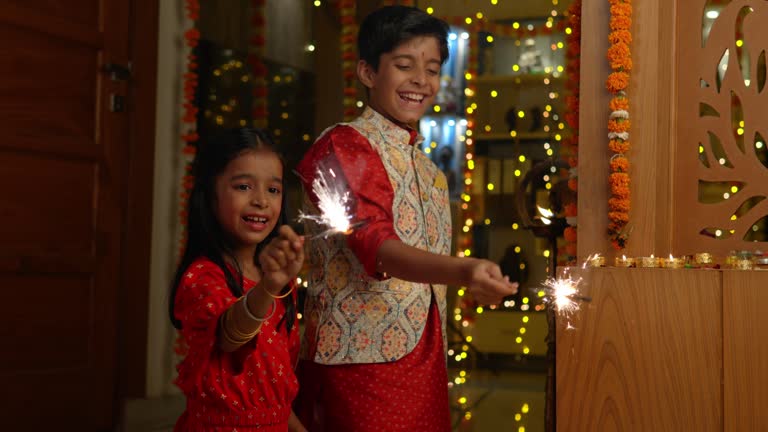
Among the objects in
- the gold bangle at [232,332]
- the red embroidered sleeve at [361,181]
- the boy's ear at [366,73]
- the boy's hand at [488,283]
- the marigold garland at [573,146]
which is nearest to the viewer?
the boy's hand at [488,283]

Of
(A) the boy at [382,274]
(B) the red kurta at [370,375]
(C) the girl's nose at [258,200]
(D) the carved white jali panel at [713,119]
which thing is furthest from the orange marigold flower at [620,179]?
(C) the girl's nose at [258,200]

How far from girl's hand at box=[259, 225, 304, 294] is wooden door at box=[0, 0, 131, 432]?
2.21 metres

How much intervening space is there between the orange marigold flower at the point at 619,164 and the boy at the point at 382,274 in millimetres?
428

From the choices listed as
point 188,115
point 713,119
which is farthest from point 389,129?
point 188,115

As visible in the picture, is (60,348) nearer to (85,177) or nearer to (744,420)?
(85,177)

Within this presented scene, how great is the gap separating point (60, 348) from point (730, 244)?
98.9 inches

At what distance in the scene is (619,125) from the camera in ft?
6.09

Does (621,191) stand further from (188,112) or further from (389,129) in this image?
(188,112)

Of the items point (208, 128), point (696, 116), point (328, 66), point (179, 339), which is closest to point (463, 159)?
point (328, 66)

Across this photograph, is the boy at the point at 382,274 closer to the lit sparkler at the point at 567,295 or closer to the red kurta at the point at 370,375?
the red kurta at the point at 370,375

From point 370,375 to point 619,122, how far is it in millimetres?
802

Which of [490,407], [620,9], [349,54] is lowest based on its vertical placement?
[490,407]

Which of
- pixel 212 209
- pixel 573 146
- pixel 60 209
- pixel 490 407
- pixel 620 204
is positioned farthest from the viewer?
pixel 490 407

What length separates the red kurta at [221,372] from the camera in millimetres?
1406
